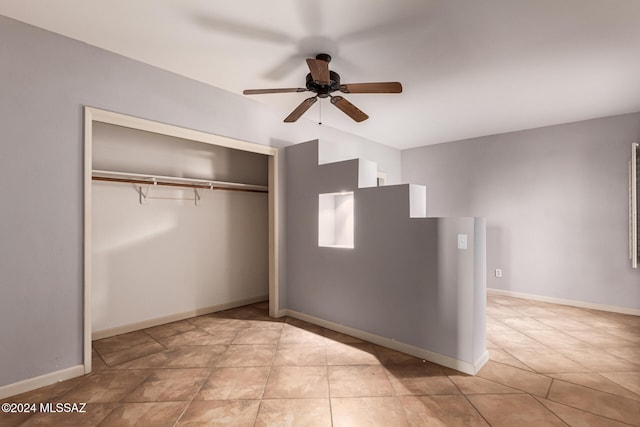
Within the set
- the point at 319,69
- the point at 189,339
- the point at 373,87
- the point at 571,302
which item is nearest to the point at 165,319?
the point at 189,339

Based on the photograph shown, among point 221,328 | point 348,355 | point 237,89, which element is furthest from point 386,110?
point 221,328

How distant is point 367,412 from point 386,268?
54.0 inches

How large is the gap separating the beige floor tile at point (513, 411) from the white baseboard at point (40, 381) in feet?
10.3

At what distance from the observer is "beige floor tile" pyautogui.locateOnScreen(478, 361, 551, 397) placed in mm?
2326

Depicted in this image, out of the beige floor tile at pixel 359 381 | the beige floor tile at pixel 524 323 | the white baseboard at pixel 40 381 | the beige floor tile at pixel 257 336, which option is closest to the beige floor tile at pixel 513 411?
the beige floor tile at pixel 359 381

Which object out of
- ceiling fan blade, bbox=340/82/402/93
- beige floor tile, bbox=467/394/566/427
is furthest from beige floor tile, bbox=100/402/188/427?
ceiling fan blade, bbox=340/82/402/93

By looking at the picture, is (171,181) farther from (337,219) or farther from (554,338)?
(554,338)

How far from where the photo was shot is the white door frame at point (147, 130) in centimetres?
258

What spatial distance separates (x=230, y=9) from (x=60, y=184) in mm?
1945

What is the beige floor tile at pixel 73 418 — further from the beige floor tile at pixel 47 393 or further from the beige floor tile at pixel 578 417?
the beige floor tile at pixel 578 417

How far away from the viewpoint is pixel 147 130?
9.59ft

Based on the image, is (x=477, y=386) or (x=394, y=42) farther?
(x=394, y=42)

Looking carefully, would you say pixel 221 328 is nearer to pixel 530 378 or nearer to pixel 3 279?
pixel 3 279

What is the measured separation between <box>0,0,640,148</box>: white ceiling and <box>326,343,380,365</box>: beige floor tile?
110 inches
